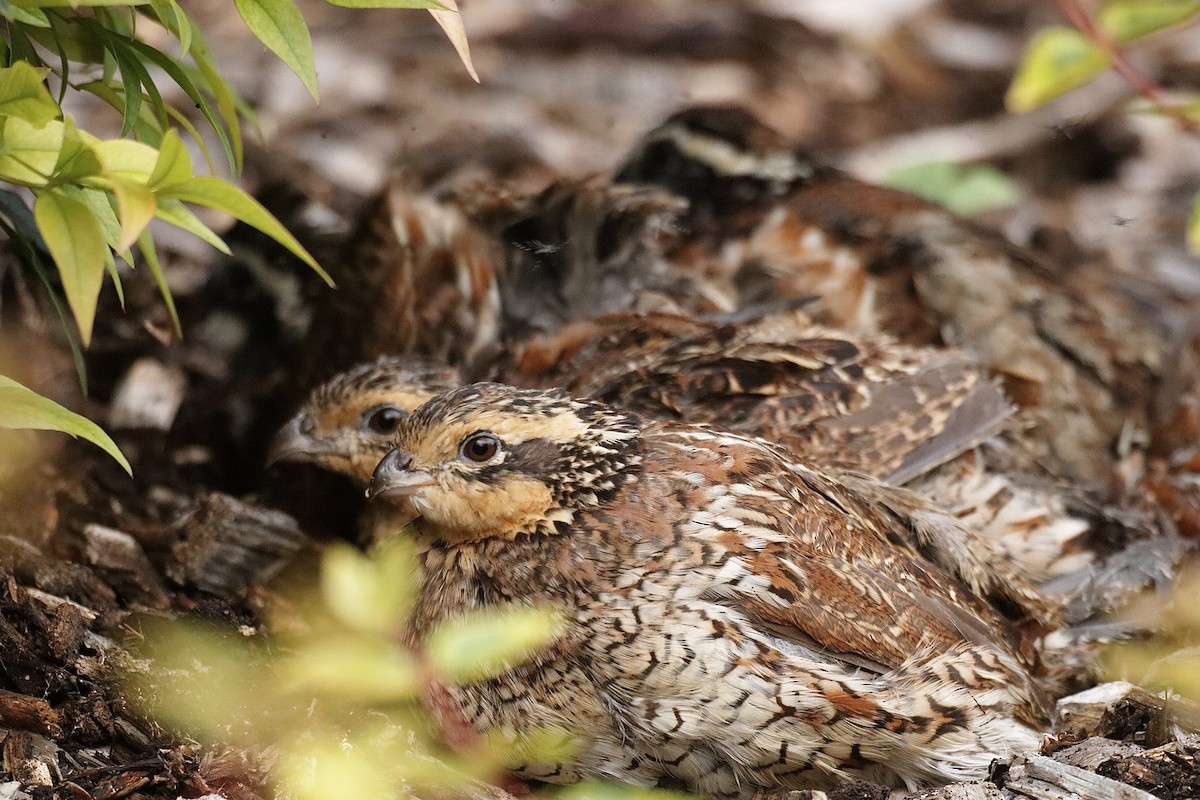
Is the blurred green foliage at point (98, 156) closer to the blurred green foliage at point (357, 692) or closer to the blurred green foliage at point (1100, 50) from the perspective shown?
the blurred green foliage at point (357, 692)

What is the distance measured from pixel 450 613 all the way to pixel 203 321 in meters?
2.33

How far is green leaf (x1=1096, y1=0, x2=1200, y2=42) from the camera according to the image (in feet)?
11.4

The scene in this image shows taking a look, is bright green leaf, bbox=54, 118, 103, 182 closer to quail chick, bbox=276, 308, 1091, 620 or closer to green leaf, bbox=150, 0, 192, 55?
green leaf, bbox=150, 0, 192, 55

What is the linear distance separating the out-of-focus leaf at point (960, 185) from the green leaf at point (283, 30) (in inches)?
189

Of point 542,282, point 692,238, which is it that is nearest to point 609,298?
point 542,282

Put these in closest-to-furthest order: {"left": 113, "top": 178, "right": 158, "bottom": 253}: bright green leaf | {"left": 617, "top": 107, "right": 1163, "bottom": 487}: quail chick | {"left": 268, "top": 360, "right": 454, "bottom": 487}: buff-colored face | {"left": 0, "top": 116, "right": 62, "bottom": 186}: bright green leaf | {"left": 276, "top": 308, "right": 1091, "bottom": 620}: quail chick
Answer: {"left": 113, "top": 178, "right": 158, "bottom": 253}: bright green leaf
{"left": 0, "top": 116, "right": 62, "bottom": 186}: bright green leaf
{"left": 276, "top": 308, "right": 1091, "bottom": 620}: quail chick
{"left": 268, "top": 360, "right": 454, "bottom": 487}: buff-colored face
{"left": 617, "top": 107, "right": 1163, "bottom": 487}: quail chick

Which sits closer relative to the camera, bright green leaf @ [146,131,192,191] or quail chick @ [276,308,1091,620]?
bright green leaf @ [146,131,192,191]

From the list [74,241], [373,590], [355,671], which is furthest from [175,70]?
[355,671]

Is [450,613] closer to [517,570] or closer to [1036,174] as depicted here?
[517,570]

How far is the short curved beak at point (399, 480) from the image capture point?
3451 millimetres

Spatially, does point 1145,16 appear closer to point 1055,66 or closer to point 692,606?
point 1055,66

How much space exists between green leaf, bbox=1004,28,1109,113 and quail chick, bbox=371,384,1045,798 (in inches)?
52.5

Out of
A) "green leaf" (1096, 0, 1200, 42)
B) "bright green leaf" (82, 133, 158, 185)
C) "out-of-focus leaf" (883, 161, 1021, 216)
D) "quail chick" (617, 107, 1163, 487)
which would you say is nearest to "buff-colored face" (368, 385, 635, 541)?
"bright green leaf" (82, 133, 158, 185)

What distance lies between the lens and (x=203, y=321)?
5219 mm
